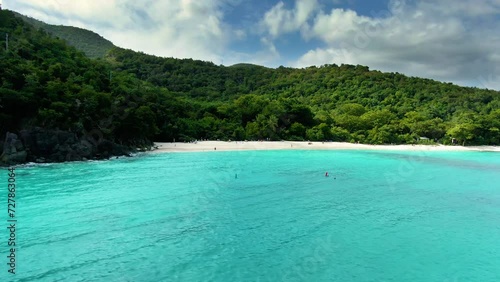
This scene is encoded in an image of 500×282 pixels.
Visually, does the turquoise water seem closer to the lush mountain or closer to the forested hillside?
the forested hillside

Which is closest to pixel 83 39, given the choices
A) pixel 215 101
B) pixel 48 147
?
pixel 215 101

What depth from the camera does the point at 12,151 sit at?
33.4 meters

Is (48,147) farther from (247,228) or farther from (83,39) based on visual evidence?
(83,39)

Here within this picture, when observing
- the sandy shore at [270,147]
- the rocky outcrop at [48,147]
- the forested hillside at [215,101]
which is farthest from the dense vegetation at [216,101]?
the sandy shore at [270,147]

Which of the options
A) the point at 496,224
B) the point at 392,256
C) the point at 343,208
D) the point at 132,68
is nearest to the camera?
the point at 392,256

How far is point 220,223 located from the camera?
17516 mm

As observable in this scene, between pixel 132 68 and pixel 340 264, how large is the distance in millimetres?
121081

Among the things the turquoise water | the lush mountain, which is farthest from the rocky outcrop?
the lush mountain

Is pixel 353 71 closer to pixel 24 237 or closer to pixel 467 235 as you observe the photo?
pixel 467 235

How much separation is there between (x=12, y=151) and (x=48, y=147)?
11.5 ft

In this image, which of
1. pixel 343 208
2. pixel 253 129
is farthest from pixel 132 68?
pixel 343 208

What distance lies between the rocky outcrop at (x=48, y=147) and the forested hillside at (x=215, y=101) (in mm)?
1244

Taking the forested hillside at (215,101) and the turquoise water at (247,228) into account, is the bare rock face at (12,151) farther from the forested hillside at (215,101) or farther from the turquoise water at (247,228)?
the turquoise water at (247,228)

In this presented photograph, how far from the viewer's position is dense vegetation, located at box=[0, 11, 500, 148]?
3984 centimetres
